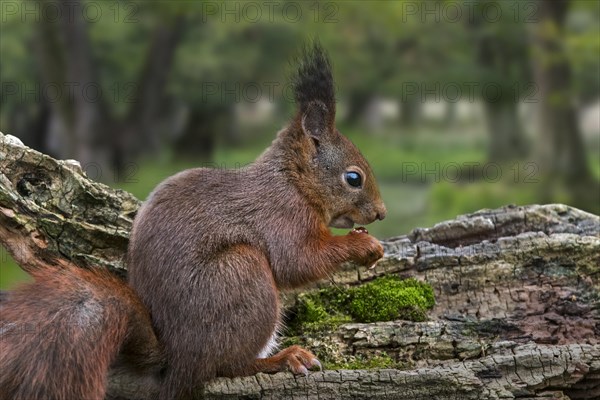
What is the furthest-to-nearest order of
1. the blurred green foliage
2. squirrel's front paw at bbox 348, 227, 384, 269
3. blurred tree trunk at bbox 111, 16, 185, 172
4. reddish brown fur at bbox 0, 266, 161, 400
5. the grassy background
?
1. blurred tree trunk at bbox 111, 16, 185, 172
2. the blurred green foliage
3. the grassy background
4. squirrel's front paw at bbox 348, 227, 384, 269
5. reddish brown fur at bbox 0, 266, 161, 400

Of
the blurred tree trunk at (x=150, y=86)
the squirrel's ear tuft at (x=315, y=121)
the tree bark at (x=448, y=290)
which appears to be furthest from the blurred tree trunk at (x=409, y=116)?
the squirrel's ear tuft at (x=315, y=121)

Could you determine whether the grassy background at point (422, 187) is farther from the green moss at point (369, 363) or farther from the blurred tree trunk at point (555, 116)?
the green moss at point (369, 363)

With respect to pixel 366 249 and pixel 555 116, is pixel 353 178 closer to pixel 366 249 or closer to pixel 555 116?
pixel 366 249

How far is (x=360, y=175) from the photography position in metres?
3.79

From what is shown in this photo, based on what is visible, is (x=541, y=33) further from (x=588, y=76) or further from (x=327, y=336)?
(x=327, y=336)

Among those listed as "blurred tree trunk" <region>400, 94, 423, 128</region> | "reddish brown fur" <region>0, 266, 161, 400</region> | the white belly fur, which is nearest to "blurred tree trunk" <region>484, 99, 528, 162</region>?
"blurred tree trunk" <region>400, 94, 423, 128</region>

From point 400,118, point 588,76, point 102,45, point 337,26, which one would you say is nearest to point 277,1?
point 337,26

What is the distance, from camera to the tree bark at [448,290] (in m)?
3.23

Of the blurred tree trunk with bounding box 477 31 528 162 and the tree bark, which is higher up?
the blurred tree trunk with bounding box 477 31 528 162

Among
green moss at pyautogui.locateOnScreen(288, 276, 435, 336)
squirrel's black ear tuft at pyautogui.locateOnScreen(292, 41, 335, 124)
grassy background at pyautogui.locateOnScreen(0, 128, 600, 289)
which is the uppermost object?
grassy background at pyautogui.locateOnScreen(0, 128, 600, 289)

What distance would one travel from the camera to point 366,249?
11.6ft

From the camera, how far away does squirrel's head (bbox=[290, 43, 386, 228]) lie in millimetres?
3725

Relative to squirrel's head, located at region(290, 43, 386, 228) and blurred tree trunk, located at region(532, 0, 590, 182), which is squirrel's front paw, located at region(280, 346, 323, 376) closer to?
squirrel's head, located at region(290, 43, 386, 228)

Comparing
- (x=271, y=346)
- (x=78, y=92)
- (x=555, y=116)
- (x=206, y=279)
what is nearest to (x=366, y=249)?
(x=271, y=346)
